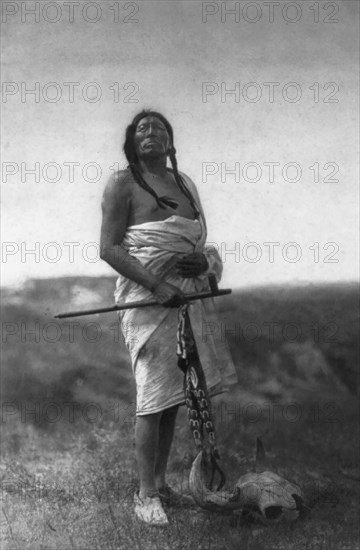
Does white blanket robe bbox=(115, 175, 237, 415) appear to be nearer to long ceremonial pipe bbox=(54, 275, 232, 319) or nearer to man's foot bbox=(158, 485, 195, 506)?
long ceremonial pipe bbox=(54, 275, 232, 319)

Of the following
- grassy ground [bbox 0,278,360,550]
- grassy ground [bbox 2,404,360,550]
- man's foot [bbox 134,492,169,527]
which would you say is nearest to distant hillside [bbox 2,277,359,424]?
grassy ground [bbox 0,278,360,550]

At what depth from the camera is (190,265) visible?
13.0 feet

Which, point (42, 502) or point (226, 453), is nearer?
point (42, 502)

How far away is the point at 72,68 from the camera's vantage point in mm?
4297

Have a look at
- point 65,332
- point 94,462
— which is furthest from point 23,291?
point 94,462

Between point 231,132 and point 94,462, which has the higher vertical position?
point 231,132

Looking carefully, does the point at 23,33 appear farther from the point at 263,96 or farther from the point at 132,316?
the point at 132,316

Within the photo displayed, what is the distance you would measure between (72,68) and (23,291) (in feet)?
3.96

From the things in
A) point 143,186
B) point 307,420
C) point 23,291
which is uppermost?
point 143,186

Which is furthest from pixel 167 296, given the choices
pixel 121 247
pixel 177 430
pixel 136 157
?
pixel 177 430

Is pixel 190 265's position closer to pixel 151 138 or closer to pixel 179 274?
pixel 179 274

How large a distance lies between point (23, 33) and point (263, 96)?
1.33 metres

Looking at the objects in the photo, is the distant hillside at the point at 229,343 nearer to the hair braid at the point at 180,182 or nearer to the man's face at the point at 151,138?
the hair braid at the point at 180,182

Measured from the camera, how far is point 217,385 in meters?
4.08
